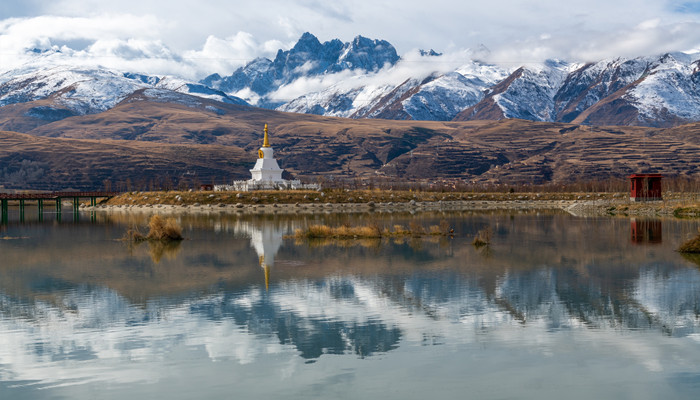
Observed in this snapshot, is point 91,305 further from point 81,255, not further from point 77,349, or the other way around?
point 81,255

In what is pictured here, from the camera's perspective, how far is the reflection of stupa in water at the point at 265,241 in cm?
4080

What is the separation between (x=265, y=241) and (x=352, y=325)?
1249 inches

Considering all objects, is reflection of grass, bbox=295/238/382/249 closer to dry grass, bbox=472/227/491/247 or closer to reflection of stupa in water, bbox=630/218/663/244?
dry grass, bbox=472/227/491/247

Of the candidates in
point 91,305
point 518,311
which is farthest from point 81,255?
point 518,311

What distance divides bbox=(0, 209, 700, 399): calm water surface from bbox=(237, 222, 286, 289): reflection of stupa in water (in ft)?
2.14

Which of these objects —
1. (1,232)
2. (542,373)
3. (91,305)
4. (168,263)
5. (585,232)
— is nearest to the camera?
(542,373)

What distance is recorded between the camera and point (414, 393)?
54.1 feet

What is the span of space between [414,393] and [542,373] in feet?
12.0

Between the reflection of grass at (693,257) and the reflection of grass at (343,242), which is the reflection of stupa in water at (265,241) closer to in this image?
the reflection of grass at (343,242)

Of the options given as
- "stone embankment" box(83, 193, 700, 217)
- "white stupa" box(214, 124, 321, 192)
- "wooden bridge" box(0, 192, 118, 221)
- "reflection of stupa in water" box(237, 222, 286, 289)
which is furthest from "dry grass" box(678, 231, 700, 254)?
"wooden bridge" box(0, 192, 118, 221)

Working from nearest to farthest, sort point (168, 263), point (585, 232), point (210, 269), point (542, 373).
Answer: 1. point (542, 373)
2. point (210, 269)
3. point (168, 263)
4. point (585, 232)

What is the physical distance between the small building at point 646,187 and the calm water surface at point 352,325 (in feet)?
225

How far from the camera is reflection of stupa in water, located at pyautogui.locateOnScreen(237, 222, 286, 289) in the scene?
134ft

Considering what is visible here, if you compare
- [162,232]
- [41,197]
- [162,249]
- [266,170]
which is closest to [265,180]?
[266,170]
